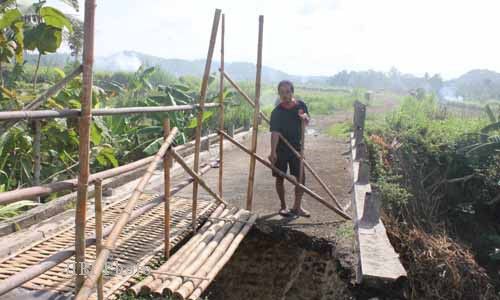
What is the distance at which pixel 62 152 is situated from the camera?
5.81 metres

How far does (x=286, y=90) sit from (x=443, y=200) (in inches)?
181

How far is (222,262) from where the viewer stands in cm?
386

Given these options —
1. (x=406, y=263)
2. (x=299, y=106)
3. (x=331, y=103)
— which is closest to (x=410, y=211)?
(x=406, y=263)

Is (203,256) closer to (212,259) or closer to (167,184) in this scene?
(212,259)

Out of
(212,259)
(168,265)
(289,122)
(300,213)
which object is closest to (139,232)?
(168,265)

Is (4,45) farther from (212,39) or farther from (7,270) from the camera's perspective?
(7,270)

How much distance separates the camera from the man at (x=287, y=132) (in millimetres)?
5004

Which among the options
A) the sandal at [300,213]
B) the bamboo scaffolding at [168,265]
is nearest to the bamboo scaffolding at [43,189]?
the bamboo scaffolding at [168,265]

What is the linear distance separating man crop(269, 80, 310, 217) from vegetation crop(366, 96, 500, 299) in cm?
137

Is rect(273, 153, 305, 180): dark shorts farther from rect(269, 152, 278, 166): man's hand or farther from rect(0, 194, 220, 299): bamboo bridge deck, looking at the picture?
rect(0, 194, 220, 299): bamboo bridge deck

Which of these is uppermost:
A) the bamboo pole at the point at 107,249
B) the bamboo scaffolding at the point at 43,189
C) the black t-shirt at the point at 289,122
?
the black t-shirt at the point at 289,122

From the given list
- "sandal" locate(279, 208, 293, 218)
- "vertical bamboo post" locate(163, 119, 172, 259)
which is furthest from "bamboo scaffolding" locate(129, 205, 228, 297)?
"sandal" locate(279, 208, 293, 218)

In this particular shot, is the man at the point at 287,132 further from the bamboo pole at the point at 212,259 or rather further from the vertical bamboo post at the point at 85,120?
the vertical bamboo post at the point at 85,120

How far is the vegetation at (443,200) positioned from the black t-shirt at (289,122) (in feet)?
5.75
